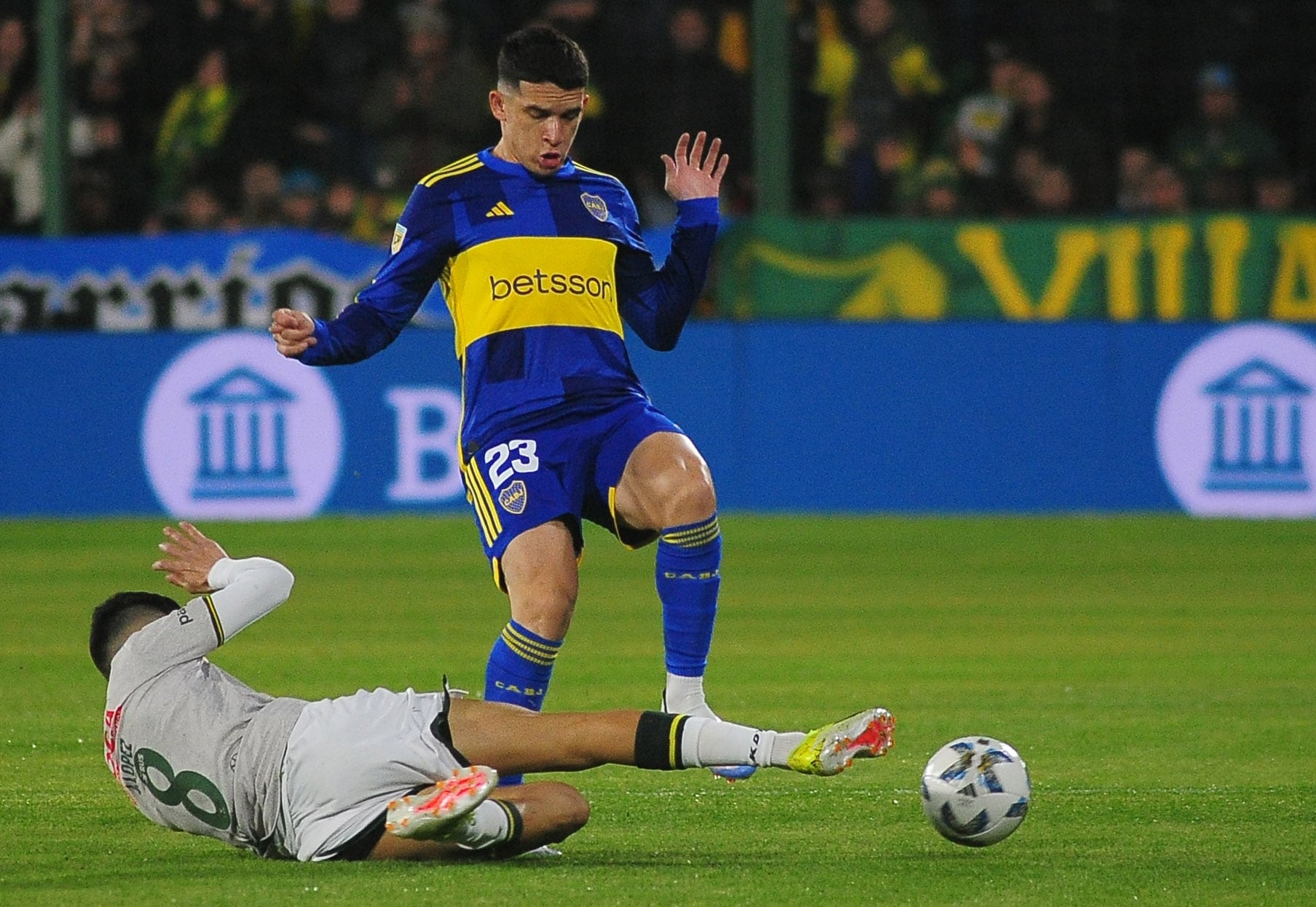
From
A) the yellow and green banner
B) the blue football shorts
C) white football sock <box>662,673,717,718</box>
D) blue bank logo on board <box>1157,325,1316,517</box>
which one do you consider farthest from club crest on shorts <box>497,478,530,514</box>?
blue bank logo on board <box>1157,325,1316,517</box>

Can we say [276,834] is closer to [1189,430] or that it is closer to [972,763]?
[972,763]

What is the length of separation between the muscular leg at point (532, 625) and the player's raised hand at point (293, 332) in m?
0.75

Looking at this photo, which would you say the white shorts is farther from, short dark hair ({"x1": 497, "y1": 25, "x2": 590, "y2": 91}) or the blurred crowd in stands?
the blurred crowd in stands

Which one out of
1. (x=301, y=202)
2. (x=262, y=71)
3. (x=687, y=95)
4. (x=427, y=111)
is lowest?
(x=301, y=202)

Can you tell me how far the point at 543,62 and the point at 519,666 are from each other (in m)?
1.55

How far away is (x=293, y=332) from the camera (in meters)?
5.45

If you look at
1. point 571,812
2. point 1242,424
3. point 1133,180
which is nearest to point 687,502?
point 571,812

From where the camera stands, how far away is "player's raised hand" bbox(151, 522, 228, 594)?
514 cm

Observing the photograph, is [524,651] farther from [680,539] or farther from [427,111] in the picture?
[427,111]

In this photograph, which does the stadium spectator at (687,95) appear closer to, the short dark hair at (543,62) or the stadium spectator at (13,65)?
the stadium spectator at (13,65)

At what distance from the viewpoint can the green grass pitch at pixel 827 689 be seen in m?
4.73

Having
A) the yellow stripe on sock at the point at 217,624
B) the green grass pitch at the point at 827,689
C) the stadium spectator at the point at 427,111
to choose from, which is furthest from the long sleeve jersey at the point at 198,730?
the stadium spectator at the point at 427,111

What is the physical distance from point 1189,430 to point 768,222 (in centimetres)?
305

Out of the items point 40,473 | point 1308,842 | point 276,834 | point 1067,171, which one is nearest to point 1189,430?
point 1067,171
